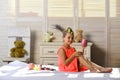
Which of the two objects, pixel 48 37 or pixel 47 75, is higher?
pixel 48 37

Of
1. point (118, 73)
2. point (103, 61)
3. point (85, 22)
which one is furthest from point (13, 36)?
point (118, 73)

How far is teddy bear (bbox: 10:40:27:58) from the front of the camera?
4.50 meters

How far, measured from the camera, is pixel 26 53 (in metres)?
4.63

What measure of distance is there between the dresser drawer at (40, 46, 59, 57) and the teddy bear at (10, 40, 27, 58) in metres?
0.32

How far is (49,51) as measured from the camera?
4.44m

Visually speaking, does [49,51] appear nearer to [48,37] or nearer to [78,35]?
[48,37]

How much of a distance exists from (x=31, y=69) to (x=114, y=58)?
2.06m

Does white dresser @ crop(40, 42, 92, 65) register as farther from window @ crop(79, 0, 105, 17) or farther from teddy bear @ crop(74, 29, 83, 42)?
window @ crop(79, 0, 105, 17)

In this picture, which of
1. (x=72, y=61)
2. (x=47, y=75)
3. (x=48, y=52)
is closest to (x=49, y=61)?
(x=48, y=52)

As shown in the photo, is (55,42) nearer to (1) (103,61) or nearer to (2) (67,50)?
(1) (103,61)

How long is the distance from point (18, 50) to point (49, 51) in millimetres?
486

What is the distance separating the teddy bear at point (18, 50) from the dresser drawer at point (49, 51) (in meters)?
0.32

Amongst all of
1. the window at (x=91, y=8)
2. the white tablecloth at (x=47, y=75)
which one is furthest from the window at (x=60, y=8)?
the white tablecloth at (x=47, y=75)

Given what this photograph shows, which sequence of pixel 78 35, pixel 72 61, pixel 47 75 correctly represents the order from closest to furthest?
pixel 47 75, pixel 72 61, pixel 78 35
